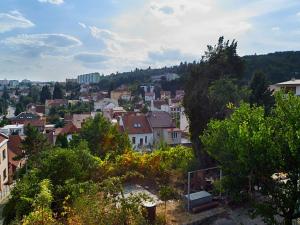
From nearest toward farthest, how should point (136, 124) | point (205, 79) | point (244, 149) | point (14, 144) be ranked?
1. point (244, 149)
2. point (205, 79)
3. point (14, 144)
4. point (136, 124)

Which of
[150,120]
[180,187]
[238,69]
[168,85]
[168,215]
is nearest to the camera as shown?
[168,215]

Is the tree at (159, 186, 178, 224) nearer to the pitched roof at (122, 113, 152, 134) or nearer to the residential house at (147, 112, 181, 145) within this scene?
the residential house at (147, 112, 181, 145)

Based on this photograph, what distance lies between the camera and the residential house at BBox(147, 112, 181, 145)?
46625 mm

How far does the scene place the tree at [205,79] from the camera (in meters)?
16.4

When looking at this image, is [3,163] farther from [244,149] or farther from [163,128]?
[244,149]

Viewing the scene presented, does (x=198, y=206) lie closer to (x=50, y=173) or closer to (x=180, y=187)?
(x=180, y=187)

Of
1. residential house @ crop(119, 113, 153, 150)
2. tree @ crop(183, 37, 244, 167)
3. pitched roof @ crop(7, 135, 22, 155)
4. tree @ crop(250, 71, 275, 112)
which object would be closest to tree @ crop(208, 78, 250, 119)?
tree @ crop(183, 37, 244, 167)

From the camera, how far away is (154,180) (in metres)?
15.1

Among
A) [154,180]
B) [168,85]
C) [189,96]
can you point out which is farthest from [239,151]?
[168,85]

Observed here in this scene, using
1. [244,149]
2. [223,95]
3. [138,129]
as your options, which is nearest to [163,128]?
[138,129]

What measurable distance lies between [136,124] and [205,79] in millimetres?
31271

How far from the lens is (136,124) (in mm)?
48031

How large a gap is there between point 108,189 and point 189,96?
7.64m

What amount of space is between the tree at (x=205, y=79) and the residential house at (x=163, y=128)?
93.4 feet
